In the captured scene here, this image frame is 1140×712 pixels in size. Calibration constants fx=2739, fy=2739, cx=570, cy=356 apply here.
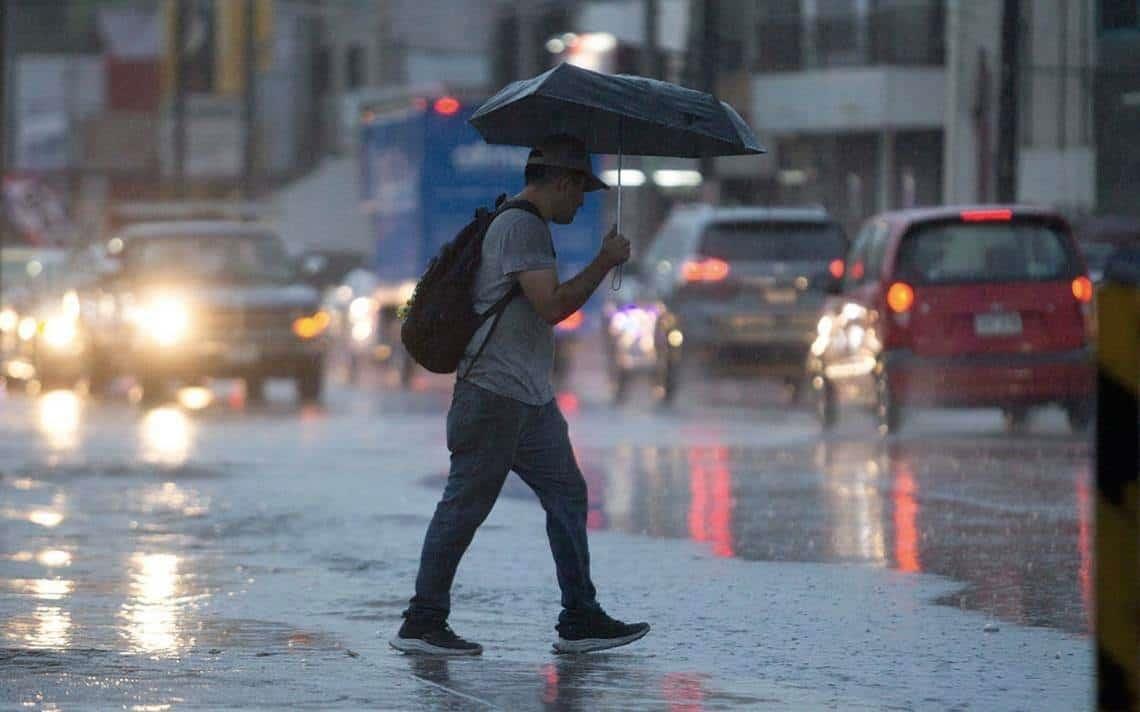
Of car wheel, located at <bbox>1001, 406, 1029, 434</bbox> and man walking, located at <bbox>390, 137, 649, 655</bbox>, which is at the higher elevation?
man walking, located at <bbox>390, 137, 649, 655</bbox>

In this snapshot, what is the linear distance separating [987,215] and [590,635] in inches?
428

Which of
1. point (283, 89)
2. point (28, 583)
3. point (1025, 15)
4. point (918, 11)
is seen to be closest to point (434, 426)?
point (28, 583)

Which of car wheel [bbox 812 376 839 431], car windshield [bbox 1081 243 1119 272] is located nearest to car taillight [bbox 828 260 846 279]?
car windshield [bbox 1081 243 1119 272]

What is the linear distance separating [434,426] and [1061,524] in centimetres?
985

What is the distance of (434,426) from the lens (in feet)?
75.2

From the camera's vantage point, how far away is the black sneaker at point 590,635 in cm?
938

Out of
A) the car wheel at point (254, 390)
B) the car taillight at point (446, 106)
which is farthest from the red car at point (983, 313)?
the car taillight at point (446, 106)

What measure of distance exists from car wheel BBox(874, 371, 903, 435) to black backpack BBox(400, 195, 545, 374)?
36.3 feet

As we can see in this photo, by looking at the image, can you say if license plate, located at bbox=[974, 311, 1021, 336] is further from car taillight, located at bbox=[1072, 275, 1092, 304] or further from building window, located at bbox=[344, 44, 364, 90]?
building window, located at bbox=[344, 44, 364, 90]

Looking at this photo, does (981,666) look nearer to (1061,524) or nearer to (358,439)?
(1061,524)

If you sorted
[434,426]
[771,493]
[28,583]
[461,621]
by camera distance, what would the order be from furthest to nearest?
[434,426] → [771,493] → [28,583] → [461,621]

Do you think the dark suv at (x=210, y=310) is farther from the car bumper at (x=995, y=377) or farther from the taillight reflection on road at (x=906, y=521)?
the taillight reflection on road at (x=906, y=521)

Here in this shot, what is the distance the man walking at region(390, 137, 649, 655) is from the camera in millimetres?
9203

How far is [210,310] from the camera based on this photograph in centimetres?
2705
